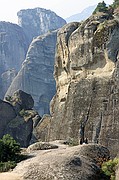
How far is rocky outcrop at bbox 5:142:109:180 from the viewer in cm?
1553

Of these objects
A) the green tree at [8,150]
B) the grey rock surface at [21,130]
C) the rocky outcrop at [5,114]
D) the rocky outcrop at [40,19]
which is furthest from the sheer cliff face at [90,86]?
the rocky outcrop at [40,19]

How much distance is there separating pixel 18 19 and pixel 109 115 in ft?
496

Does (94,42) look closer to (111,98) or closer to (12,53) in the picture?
(111,98)

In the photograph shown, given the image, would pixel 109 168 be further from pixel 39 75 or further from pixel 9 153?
pixel 39 75

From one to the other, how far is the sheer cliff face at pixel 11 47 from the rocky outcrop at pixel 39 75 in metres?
18.4

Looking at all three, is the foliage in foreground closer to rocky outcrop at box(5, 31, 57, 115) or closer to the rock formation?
the rock formation

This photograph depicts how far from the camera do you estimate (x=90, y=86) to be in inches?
1271

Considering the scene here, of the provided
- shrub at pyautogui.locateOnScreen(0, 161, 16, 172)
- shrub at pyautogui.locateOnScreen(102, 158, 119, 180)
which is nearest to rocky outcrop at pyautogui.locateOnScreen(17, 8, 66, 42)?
shrub at pyautogui.locateOnScreen(0, 161, 16, 172)

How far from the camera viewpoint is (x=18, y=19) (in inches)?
6929

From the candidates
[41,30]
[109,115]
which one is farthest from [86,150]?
[41,30]

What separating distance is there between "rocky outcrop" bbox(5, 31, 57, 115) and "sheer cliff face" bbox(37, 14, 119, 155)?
7702cm

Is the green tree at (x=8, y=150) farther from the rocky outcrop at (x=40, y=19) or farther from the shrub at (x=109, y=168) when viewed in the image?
the rocky outcrop at (x=40, y=19)

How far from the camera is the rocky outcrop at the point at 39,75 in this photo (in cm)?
11512

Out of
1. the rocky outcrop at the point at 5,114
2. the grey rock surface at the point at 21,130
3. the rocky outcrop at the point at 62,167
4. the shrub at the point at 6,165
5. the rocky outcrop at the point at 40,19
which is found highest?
the rocky outcrop at the point at 40,19
